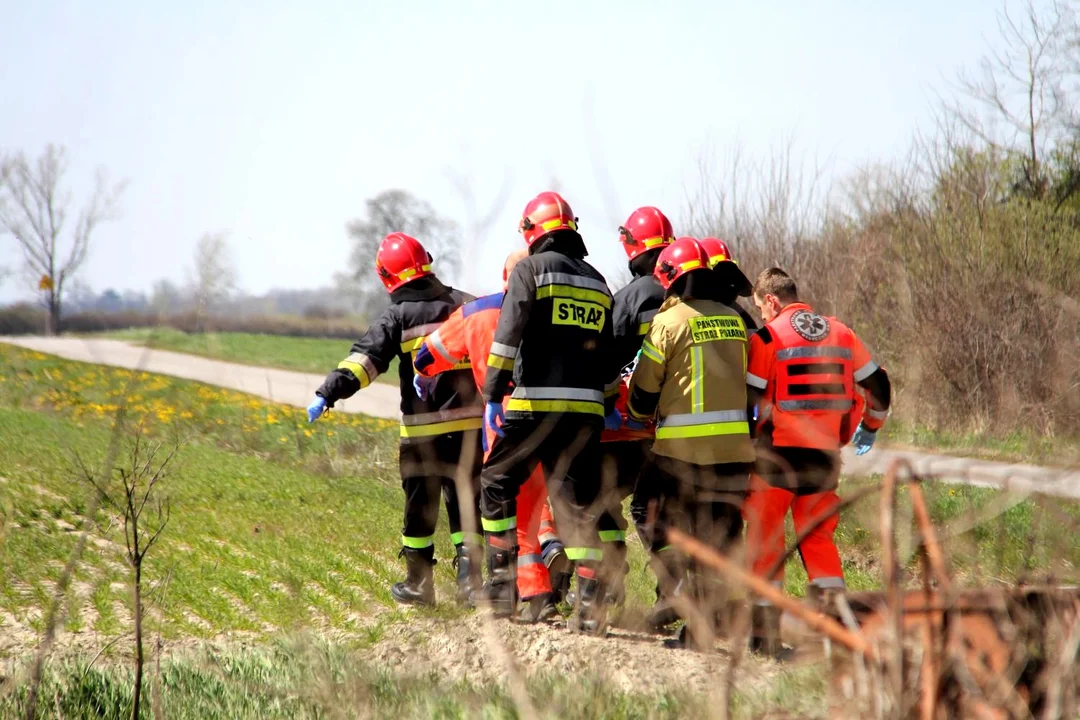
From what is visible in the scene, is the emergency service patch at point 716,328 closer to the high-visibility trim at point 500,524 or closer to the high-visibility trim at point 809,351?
the high-visibility trim at point 809,351

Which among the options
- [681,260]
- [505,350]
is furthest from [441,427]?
[681,260]

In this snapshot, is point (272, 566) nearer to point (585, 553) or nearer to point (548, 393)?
point (585, 553)

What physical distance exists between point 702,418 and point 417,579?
2064mm

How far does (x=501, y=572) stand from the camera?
5.93 meters

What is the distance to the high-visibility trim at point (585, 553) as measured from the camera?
5.74 metres

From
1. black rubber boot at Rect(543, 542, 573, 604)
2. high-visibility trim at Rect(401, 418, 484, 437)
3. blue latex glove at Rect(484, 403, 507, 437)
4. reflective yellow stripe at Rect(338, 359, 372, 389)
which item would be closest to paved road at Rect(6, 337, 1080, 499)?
reflective yellow stripe at Rect(338, 359, 372, 389)

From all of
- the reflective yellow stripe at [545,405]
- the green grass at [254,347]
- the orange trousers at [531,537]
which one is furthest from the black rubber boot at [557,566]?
the green grass at [254,347]

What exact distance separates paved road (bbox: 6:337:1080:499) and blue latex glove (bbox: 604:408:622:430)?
132 centimetres

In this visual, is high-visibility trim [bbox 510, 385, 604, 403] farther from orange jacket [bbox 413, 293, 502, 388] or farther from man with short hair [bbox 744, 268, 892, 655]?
man with short hair [bbox 744, 268, 892, 655]

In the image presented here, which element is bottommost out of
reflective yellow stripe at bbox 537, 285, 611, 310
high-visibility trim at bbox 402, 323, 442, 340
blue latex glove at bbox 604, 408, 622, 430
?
blue latex glove at bbox 604, 408, 622, 430

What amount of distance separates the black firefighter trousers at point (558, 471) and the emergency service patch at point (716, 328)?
69 centimetres

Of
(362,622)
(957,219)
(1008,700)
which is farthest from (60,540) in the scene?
(957,219)

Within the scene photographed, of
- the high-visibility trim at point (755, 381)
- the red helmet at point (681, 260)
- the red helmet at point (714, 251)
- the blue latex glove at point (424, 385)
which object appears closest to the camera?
the red helmet at point (681, 260)

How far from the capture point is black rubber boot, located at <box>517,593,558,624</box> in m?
5.94
